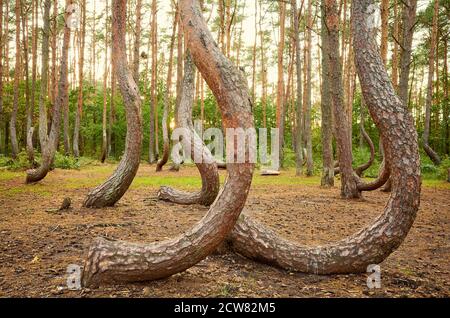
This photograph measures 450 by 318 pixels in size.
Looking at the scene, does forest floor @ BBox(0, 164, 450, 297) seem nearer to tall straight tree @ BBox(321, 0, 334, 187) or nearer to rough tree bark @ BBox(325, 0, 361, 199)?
rough tree bark @ BBox(325, 0, 361, 199)

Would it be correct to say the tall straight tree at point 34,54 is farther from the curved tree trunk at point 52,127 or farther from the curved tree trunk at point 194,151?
the curved tree trunk at point 194,151

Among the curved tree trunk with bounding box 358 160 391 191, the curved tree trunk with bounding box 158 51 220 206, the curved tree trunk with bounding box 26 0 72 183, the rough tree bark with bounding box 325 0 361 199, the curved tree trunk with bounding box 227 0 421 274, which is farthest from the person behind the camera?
the curved tree trunk with bounding box 26 0 72 183

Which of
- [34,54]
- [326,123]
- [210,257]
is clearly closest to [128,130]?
[210,257]

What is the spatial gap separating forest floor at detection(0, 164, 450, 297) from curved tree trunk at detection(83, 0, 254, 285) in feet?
0.53

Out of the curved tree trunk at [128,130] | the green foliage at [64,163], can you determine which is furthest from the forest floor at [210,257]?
the green foliage at [64,163]

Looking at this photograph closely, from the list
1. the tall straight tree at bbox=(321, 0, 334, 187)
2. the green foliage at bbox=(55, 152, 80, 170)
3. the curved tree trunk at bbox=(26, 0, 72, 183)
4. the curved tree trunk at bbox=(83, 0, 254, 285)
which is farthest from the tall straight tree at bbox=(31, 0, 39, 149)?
the curved tree trunk at bbox=(83, 0, 254, 285)

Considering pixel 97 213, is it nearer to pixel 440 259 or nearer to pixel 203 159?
pixel 203 159

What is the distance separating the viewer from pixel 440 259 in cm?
423

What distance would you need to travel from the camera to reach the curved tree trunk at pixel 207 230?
2939mm

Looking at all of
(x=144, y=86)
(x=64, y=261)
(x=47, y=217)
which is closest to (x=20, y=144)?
(x=144, y=86)

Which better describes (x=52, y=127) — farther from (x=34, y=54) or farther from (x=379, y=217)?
(x=34, y=54)

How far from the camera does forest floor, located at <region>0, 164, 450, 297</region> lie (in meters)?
3.06

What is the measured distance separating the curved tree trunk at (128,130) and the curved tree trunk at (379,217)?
375cm
